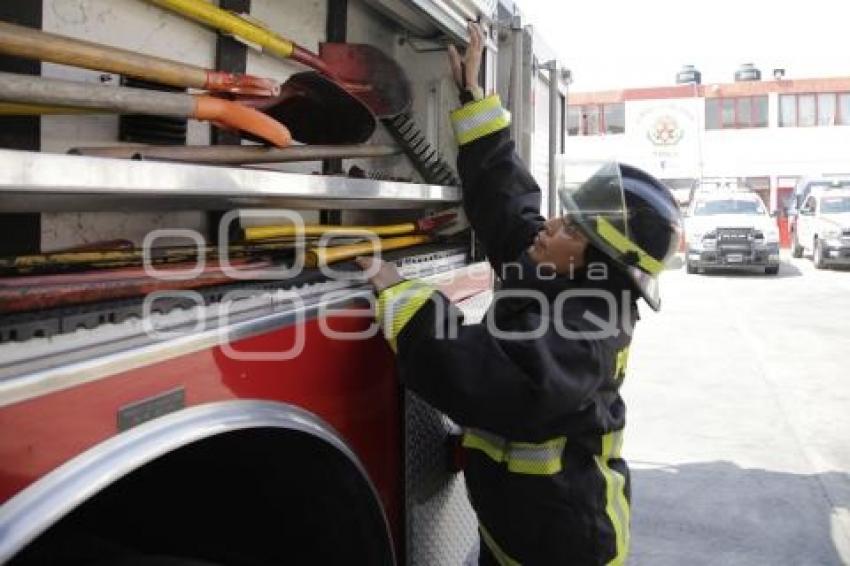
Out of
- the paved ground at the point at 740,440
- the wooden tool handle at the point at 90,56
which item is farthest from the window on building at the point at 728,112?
the wooden tool handle at the point at 90,56

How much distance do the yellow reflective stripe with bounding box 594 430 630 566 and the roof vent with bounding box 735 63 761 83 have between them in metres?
33.9

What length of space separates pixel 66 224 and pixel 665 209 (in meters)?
1.48

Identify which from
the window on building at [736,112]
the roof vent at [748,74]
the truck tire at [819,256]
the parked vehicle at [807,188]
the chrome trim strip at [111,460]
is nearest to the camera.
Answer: the chrome trim strip at [111,460]

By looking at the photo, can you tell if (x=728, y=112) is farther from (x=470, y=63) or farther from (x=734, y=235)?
(x=470, y=63)

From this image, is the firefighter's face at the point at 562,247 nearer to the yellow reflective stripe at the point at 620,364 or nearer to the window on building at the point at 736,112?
the yellow reflective stripe at the point at 620,364

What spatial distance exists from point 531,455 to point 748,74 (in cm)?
3477

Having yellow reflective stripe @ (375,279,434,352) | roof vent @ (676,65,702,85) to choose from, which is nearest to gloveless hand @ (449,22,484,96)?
yellow reflective stripe @ (375,279,434,352)

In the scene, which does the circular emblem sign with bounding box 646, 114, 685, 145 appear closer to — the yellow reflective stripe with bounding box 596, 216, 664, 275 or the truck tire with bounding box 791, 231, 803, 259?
the truck tire with bounding box 791, 231, 803, 259

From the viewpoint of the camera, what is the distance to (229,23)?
2.02 meters

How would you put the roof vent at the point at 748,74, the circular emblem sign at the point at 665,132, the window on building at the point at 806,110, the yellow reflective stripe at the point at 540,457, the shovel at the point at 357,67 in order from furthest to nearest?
the roof vent at the point at 748,74
the circular emblem sign at the point at 665,132
the window on building at the point at 806,110
the shovel at the point at 357,67
the yellow reflective stripe at the point at 540,457

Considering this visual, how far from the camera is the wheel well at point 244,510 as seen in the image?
1.63 m

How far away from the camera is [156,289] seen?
4.41 ft

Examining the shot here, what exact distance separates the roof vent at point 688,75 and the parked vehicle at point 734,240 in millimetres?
17146

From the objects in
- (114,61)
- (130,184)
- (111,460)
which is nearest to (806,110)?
(114,61)
